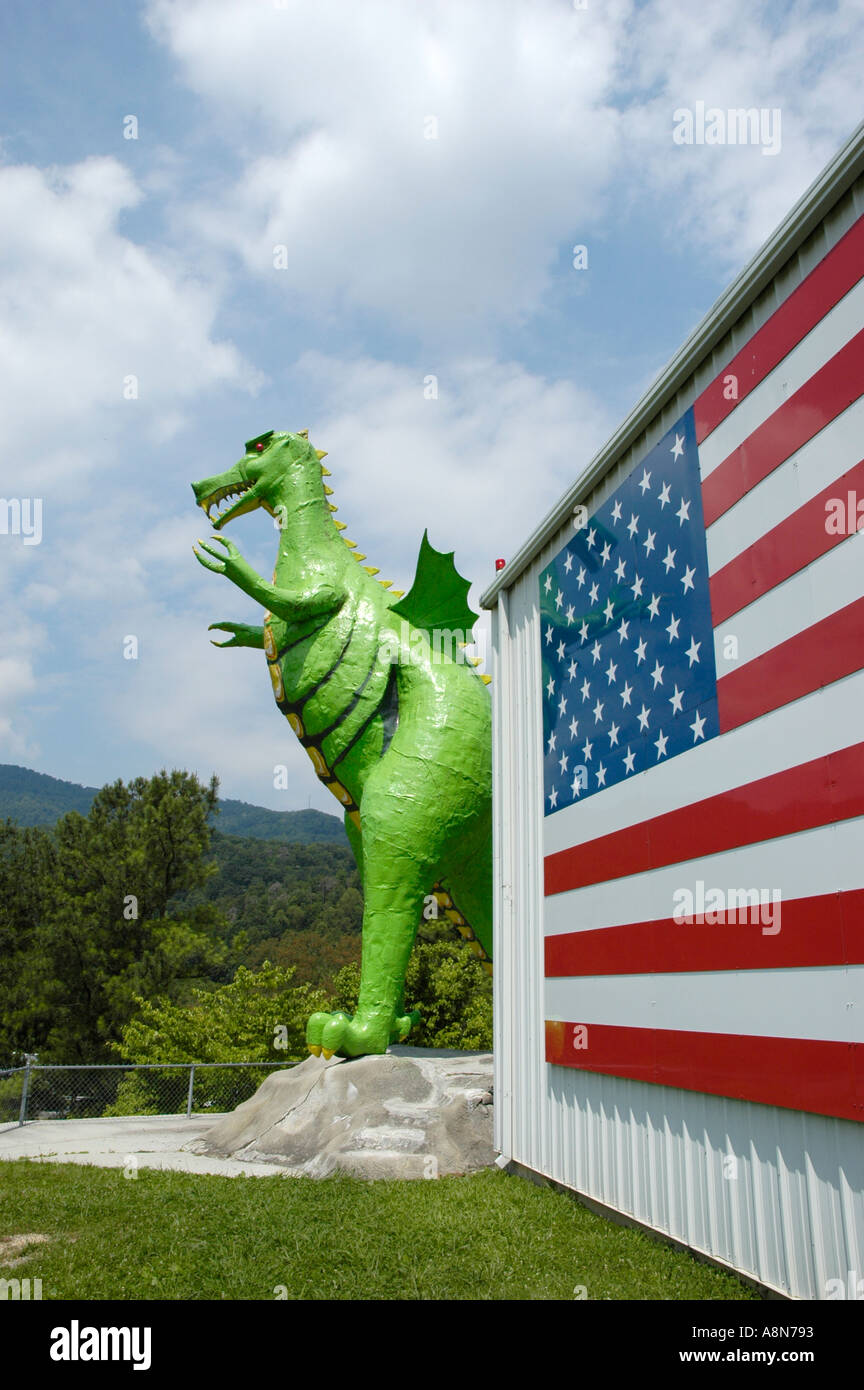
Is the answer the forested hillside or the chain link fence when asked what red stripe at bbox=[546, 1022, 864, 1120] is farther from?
the forested hillside

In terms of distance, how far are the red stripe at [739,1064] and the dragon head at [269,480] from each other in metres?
6.21

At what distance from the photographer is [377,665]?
8672 millimetres

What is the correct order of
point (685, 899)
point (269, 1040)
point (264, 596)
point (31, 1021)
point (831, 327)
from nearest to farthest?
1. point (831, 327)
2. point (685, 899)
3. point (264, 596)
4. point (269, 1040)
5. point (31, 1021)

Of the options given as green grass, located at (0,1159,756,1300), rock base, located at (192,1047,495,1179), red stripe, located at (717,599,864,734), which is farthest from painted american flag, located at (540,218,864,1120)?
rock base, located at (192,1047,495,1179)

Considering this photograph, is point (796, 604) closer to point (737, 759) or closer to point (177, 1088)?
point (737, 759)

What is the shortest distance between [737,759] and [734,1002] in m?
1.08

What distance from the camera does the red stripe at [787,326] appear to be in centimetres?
375

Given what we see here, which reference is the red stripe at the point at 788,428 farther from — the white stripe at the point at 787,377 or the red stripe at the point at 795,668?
the red stripe at the point at 795,668

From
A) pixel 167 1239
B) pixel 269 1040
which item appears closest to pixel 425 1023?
pixel 269 1040

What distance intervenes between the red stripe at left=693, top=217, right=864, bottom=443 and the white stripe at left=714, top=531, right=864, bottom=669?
104 centimetres

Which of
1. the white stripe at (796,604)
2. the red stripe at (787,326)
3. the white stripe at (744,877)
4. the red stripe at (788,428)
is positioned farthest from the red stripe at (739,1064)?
the red stripe at (787,326)

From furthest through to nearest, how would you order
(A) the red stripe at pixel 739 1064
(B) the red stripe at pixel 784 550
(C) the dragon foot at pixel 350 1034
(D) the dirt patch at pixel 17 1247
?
1. (C) the dragon foot at pixel 350 1034
2. (D) the dirt patch at pixel 17 1247
3. (B) the red stripe at pixel 784 550
4. (A) the red stripe at pixel 739 1064

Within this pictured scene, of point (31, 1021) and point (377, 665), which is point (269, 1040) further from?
point (31, 1021)

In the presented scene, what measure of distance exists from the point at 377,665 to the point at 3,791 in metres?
198
